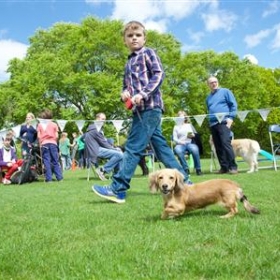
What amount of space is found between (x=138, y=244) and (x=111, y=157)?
23.3ft

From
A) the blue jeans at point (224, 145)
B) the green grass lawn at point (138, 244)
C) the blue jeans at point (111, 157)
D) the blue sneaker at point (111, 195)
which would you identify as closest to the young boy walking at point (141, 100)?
the blue sneaker at point (111, 195)

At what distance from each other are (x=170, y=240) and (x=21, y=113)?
3038cm

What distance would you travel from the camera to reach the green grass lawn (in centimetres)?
261

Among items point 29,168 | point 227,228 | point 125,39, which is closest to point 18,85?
point 29,168

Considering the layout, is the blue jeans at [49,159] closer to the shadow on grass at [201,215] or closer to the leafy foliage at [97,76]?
the shadow on grass at [201,215]

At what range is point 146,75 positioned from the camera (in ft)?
→ 18.0

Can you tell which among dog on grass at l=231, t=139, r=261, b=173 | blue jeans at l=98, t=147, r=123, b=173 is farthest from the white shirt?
blue jeans at l=98, t=147, r=123, b=173

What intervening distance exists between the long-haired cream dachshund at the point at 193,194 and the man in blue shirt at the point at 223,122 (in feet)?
18.6

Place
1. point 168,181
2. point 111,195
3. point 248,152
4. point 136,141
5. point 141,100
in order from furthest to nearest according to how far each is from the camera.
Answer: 1. point 248,152
2. point 111,195
3. point 136,141
4. point 141,100
5. point 168,181

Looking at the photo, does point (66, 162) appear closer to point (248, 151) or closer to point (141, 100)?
point (248, 151)

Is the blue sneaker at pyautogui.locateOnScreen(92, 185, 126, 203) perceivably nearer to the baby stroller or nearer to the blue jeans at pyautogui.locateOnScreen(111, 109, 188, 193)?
the blue jeans at pyautogui.locateOnScreen(111, 109, 188, 193)

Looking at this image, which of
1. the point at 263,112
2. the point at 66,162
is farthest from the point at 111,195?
the point at 66,162

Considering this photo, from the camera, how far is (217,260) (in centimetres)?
271

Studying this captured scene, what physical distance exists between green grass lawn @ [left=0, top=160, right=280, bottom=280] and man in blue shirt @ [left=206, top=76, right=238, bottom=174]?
4.82 meters
